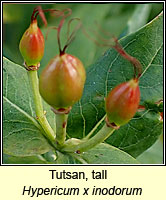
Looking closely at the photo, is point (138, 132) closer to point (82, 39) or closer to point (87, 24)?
point (82, 39)

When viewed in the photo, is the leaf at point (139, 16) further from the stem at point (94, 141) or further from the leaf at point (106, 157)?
the stem at point (94, 141)

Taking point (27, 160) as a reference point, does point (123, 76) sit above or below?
above

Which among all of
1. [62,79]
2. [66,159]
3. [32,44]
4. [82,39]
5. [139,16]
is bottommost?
[66,159]

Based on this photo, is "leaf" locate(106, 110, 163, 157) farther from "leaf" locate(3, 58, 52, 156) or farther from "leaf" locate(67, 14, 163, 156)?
"leaf" locate(3, 58, 52, 156)

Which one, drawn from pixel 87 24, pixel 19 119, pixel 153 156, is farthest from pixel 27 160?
pixel 87 24

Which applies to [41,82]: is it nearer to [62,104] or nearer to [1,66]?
[62,104]

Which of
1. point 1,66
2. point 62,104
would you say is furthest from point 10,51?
point 62,104
